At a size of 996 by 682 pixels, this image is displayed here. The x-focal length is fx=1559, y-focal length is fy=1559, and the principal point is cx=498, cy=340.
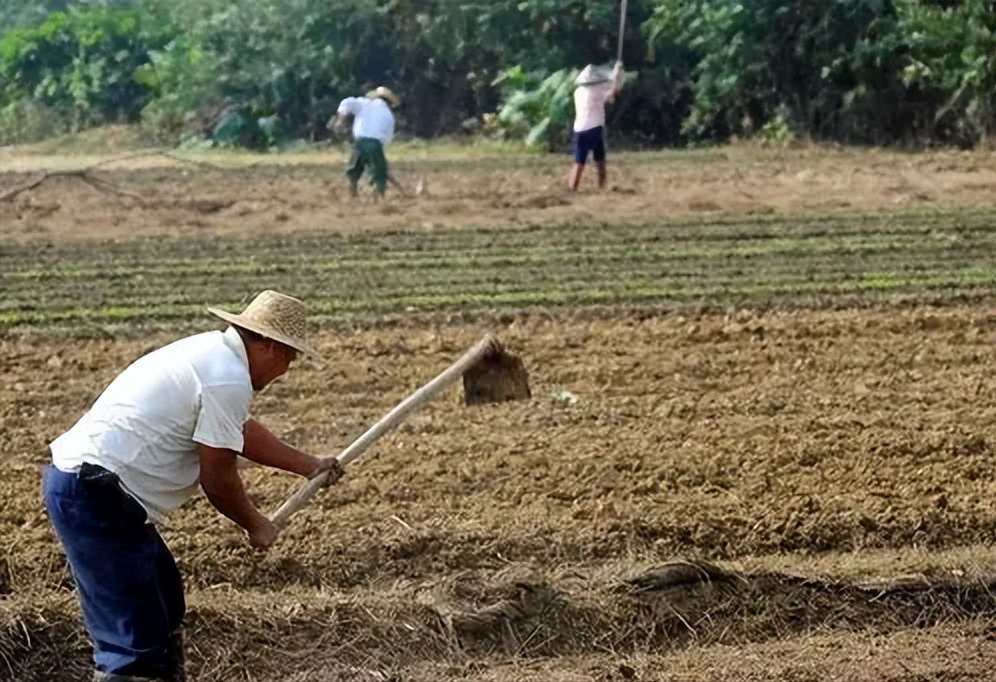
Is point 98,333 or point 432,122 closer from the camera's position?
point 98,333

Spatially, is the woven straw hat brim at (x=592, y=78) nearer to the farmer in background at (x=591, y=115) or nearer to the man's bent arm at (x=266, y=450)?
the farmer in background at (x=591, y=115)

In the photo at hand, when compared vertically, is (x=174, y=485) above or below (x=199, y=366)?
below

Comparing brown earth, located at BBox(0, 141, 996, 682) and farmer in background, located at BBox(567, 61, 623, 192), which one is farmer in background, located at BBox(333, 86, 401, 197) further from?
brown earth, located at BBox(0, 141, 996, 682)

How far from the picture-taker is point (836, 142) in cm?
2342

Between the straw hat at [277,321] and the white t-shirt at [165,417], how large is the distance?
0.08 metres

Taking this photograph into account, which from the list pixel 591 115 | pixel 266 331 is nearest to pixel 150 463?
pixel 266 331

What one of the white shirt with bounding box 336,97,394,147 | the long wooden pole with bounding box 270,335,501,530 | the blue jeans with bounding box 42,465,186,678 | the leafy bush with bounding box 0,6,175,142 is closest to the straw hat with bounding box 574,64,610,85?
the white shirt with bounding box 336,97,394,147

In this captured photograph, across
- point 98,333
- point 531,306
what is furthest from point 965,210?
point 98,333

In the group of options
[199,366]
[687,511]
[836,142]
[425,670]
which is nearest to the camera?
[199,366]

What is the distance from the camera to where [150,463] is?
3963mm

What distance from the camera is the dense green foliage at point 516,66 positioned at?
22594 millimetres

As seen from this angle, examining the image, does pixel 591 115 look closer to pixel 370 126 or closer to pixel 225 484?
pixel 370 126

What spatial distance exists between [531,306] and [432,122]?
19579mm

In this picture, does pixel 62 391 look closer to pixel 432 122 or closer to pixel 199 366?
pixel 199 366
